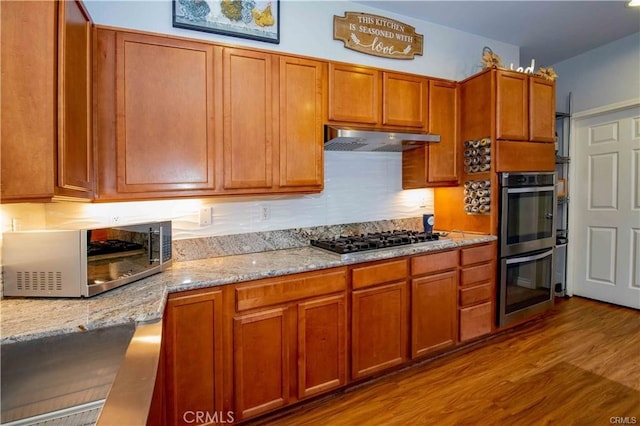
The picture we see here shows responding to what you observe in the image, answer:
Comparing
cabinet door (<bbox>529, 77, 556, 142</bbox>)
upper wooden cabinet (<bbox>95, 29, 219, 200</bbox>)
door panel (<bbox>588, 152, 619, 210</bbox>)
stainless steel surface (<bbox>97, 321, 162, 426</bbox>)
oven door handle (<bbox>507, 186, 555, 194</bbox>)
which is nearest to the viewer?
stainless steel surface (<bbox>97, 321, 162, 426</bbox>)

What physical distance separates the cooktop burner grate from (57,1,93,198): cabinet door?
56.0 inches

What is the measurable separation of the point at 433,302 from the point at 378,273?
1.95 feet

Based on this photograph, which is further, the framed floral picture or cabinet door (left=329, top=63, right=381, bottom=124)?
cabinet door (left=329, top=63, right=381, bottom=124)

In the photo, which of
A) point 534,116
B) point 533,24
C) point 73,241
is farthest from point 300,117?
point 533,24

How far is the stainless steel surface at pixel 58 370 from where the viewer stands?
3.59 feet

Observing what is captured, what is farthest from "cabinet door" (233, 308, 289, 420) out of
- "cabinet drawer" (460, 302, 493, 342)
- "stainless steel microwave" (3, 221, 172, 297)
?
"cabinet drawer" (460, 302, 493, 342)

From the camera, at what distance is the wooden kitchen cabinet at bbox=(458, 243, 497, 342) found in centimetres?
A: 256

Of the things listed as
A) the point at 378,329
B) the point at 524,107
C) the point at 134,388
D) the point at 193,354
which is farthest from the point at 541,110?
the point at 134,388

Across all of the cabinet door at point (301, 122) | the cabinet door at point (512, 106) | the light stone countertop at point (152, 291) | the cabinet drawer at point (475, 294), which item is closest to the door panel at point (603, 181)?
the cabinet door at point (512, 106)

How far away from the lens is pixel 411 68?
2.88 meters

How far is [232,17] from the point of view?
7.18ft

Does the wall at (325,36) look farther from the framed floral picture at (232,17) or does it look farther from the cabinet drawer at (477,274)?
the cabinet drawer at (477,274)

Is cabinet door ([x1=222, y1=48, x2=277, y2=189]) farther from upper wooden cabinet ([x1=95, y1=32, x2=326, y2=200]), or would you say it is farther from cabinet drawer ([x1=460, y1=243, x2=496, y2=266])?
cabinet drawer ([x1=460, y1=243, x2=496, y2=266])

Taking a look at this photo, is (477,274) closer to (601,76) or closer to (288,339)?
(288,339)
